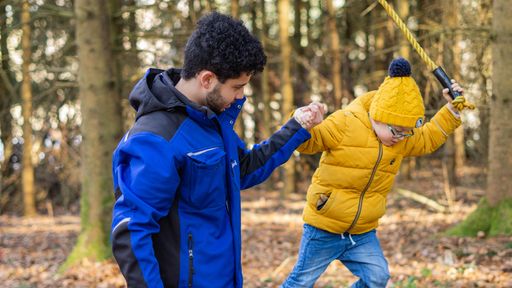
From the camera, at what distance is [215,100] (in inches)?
110

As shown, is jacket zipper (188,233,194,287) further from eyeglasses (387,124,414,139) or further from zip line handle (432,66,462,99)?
zip line handle (432,66,462,99)

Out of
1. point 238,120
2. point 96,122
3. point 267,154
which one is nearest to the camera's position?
point 267,154

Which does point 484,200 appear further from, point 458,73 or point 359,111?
point 359,111

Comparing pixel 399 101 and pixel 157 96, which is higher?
pixel 157 96

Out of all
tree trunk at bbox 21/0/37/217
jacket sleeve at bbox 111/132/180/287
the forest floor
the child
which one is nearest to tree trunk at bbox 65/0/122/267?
the forest floor

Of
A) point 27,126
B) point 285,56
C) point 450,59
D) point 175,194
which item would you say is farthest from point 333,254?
point 27,126

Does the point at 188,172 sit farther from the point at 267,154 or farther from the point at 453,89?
the point at 453,89

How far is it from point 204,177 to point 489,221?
18.7 feet

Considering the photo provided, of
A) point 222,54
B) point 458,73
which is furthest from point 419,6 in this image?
point 222,54

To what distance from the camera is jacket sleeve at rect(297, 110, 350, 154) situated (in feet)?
12.4

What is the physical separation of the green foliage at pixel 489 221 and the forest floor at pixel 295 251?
13 cm

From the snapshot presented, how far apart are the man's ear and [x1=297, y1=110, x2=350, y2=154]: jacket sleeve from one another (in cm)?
115

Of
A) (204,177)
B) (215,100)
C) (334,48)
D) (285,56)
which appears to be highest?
(334,48)

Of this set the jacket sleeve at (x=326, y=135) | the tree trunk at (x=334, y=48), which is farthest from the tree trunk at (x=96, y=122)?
the tree trunk at (x=334, y=48)
